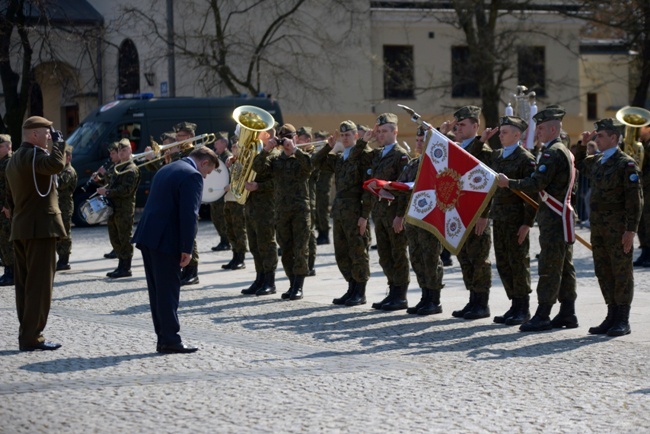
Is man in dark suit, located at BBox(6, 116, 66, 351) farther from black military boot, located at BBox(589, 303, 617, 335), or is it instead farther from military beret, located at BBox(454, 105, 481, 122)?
black military boot, located at BBox(589, 303, 617, 335)

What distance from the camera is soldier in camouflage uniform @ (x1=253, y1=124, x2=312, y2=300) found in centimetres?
1370

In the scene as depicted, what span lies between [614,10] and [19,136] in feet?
53.1

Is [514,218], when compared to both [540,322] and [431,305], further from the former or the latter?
[431,305]

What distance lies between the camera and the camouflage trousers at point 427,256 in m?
12.2

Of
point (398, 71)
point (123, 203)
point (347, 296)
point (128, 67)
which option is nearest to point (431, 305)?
point (347, 296)

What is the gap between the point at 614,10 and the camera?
33531mm

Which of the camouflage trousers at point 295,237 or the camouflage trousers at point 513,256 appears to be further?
the camouflage trousers at point 295,237

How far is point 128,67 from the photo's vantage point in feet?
116

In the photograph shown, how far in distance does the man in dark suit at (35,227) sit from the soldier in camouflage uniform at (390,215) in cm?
358

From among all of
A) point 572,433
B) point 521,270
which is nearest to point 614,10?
point 521,270

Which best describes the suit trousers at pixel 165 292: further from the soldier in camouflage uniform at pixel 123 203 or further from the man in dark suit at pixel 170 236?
the soldier in camouflage uniform at pixel 123 203

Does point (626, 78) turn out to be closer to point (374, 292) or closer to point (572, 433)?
point (374, 292)

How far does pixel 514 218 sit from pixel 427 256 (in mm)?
1101

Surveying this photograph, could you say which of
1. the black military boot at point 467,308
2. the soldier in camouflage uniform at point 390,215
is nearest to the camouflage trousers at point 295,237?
the soldier in camouflage uniform at point 390,215
